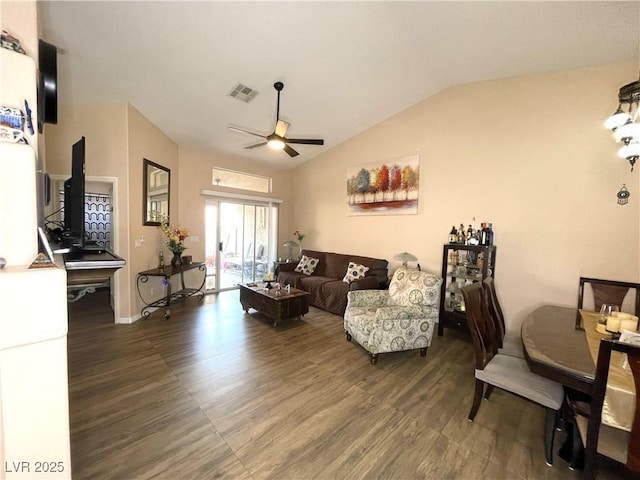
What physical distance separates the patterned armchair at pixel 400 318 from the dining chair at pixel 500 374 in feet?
2.57

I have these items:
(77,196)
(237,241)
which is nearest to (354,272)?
(237,241)

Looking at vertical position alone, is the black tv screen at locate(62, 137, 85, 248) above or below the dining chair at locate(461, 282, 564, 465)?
above

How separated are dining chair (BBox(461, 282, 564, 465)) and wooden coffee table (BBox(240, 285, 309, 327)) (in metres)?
2.37

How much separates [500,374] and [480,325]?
0.34 m

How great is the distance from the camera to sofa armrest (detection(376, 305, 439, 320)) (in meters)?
2.73

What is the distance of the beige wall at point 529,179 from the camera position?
270 centimetres

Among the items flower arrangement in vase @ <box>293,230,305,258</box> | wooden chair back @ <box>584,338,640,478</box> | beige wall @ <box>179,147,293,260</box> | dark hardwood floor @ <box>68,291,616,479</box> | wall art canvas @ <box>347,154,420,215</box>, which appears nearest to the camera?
wooden chair back @ <box>584,338,640,478</box>

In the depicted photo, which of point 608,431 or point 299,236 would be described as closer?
point 608,431

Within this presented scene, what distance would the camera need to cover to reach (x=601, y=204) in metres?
2.73

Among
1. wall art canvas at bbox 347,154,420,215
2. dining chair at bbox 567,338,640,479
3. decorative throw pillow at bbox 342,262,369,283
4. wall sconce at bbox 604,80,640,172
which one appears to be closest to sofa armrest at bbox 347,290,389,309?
decorative throw pillow at bbox 342,262,369,283

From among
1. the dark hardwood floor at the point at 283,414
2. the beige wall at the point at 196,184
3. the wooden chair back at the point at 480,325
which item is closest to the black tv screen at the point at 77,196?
the dark hardwood floor at the point at 283,414

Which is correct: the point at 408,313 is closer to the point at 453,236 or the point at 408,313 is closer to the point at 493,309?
the point at 493,309

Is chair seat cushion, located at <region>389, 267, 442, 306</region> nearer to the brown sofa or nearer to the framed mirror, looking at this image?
the brown sofa

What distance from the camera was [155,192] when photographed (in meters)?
4.21
